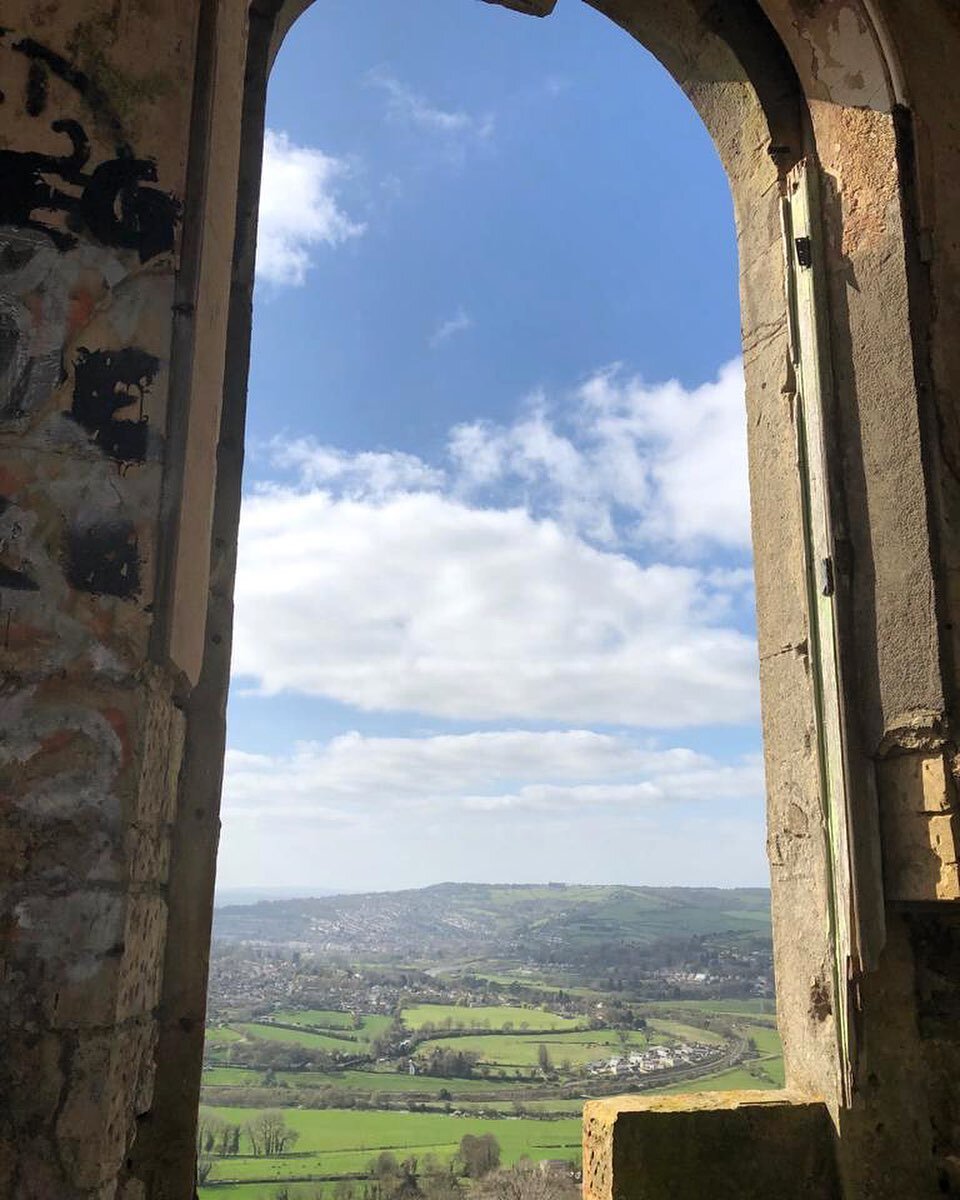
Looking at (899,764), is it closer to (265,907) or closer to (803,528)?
(803,528)

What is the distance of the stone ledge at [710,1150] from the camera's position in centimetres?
250

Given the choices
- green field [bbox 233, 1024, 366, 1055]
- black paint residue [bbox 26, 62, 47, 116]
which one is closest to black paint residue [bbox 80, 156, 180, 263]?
black paint residue [bbox 26, 62, 47, 116]

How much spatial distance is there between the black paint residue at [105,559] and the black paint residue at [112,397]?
158mm

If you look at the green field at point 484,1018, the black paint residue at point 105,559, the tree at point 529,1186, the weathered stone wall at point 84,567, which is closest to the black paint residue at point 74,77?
the weathered stone wall at point 84,567

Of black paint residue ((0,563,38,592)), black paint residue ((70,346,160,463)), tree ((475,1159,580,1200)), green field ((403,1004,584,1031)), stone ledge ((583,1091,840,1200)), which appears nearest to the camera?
black paint residue ((0,563,38,592))

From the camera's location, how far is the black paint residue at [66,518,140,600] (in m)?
1.92

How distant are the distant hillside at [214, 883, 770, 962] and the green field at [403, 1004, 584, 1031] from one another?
1.01 meters

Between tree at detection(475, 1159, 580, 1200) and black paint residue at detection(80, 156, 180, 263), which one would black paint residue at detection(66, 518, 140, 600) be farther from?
tree at detection(475, 1159, 580, 1200)

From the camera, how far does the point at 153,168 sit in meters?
2.14

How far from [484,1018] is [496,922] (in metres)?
2.93

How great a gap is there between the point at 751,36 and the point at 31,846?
11.5 ft

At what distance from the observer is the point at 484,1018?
26.0 feet

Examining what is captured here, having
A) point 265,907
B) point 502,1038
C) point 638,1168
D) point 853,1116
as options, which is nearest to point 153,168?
point 638,1168

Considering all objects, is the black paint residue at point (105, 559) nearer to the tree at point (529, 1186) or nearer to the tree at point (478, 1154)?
the tree at point (529, 1186)
